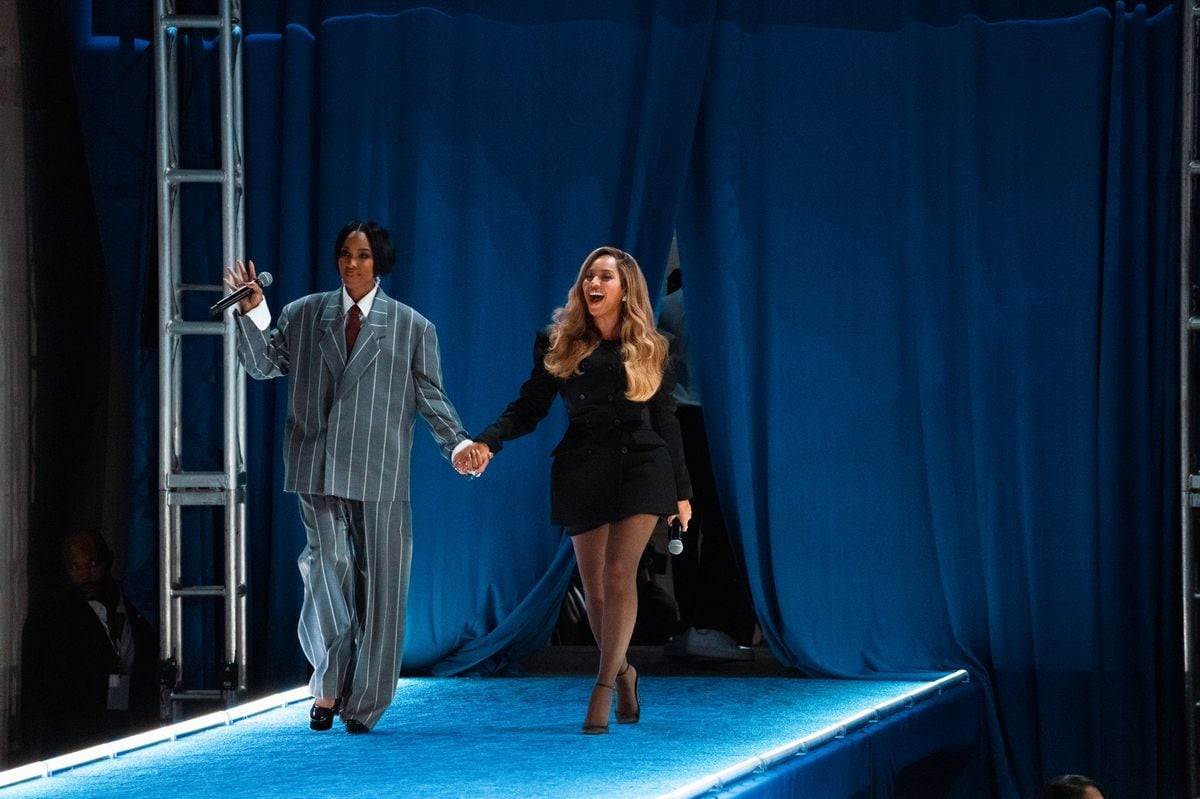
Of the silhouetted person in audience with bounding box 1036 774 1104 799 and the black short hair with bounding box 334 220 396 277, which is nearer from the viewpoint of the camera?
the silhouetted person in audience with bounding box 1036 774 1104 799

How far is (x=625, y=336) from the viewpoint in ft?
13.0

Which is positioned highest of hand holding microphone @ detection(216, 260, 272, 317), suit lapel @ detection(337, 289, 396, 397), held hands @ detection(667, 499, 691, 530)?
hand holding microphone @ detection(216, 260, 272, 317)

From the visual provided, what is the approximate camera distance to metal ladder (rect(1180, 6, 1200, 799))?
5.01m

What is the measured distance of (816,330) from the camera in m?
5.53

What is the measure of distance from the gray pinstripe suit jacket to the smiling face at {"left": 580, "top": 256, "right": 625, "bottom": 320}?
0.49 metres

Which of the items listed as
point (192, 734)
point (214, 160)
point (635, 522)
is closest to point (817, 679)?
point (635, 522)

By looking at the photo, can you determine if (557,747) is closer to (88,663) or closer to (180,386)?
(88,663)

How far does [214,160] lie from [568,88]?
1.32 meters

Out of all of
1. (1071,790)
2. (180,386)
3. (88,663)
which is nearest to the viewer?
(1071,790)

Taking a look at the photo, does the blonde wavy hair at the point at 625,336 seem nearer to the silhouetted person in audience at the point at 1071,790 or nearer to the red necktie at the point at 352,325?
the red necktie at the point at 352,325

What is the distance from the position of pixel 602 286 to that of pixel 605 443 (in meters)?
0.40

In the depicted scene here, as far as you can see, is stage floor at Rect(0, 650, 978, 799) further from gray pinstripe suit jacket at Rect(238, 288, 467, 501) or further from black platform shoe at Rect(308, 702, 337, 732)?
gray pinstripe suit jacket at Rect(238, 288, 467, 501)

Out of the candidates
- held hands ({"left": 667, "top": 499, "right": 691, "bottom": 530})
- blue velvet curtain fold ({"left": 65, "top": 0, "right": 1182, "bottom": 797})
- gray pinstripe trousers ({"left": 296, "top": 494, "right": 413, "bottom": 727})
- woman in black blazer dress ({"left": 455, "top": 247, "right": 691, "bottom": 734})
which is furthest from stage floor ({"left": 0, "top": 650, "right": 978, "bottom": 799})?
held hands ({"left": 667, "top": 499, "right": 691, "bottom": 530})

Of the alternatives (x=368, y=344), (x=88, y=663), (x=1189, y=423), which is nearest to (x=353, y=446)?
(x=368, y=344)
